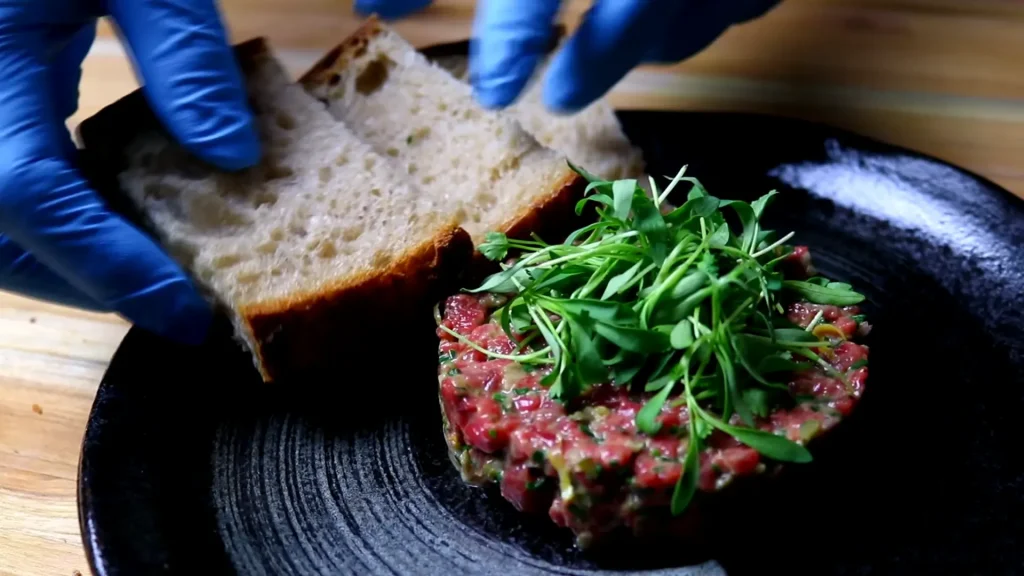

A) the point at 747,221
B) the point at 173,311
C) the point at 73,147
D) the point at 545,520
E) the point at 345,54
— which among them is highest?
the point at 747,221

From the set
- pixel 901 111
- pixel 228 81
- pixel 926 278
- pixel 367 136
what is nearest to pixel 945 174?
pixel 926 278

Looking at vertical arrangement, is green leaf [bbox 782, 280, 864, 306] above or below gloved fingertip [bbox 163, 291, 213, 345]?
above

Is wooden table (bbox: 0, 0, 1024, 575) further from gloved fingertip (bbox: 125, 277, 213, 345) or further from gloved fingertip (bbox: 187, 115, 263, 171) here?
gloved fingertip (bbox: 187, 115, 263, 171)

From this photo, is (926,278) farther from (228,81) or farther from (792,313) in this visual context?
(228,81)

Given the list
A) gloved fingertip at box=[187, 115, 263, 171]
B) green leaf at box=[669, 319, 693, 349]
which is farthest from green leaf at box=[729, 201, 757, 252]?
gloved fingertip at box=[187, 115, 263, 171]

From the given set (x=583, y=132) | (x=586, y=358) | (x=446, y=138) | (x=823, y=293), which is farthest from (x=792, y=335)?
(x=446, y=138)

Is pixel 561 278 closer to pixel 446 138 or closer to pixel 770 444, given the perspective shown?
pixel 770 444
